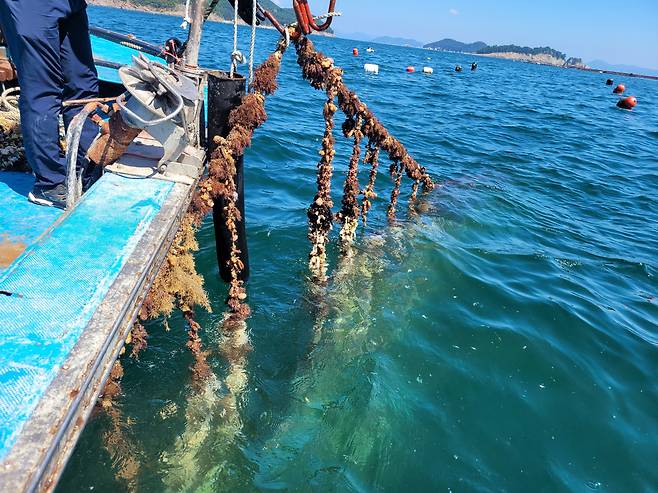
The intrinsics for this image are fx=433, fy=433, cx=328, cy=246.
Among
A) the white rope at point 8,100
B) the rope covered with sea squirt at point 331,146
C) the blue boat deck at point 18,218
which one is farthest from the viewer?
the white rope at point 8,100

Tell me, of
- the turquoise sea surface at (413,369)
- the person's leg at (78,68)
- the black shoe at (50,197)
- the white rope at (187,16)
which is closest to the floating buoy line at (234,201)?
the turquoise sea surface at (413,369)

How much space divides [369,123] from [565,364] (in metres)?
3.95

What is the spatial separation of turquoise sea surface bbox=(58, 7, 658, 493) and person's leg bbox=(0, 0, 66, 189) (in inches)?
80.2

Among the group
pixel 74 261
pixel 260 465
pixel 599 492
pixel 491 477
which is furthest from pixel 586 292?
pixel 74 261

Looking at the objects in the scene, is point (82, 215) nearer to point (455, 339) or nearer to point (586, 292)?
point (455, 339)

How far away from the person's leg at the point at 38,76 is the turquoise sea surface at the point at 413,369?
204 centimetres

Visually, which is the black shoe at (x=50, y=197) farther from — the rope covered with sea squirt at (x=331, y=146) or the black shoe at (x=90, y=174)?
the rope covered with sea squirt at (x=331, y=146)

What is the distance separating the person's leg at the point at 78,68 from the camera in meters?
4.16

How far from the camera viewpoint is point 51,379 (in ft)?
6.07

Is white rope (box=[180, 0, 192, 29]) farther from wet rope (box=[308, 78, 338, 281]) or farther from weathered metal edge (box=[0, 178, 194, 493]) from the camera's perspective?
weathered metal edge (box=[0, 178, 194, 493])

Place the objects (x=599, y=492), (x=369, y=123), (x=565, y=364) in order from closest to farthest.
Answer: (x=599, y=492) → (x=565, y=364) → (x=369, y=123)

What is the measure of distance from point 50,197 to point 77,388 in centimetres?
283

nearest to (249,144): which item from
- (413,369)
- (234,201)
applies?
(234,201)

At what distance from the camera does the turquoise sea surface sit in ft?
12.2
